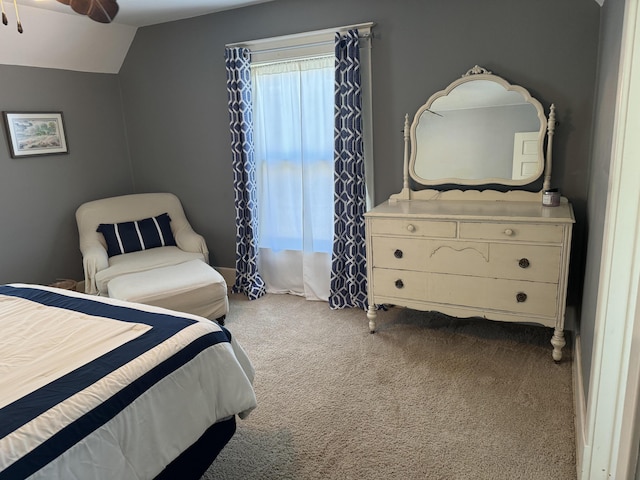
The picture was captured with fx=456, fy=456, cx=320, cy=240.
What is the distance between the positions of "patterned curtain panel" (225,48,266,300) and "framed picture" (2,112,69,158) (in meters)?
1.51

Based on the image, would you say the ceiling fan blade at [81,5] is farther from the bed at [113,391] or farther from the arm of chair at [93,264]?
the arm of chair at [93,264]

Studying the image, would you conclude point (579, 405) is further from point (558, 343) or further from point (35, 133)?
point (35, 133)

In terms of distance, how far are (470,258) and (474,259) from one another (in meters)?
0.02

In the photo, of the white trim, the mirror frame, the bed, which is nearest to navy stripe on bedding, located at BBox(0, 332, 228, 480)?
the bed

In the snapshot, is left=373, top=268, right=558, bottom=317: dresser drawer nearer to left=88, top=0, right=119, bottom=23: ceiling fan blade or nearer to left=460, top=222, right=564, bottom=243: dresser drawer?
left=460, top=222, right=564, bottom=243: dresser drawer

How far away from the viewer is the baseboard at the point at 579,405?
5.85ft

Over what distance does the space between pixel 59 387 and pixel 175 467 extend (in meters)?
0.48

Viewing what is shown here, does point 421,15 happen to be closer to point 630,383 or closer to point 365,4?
point 365,4

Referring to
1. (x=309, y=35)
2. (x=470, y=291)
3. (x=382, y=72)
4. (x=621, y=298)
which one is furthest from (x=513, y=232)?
(x=309, y=35)

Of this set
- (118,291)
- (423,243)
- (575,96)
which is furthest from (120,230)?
(575,96)

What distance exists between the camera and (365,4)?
319cm

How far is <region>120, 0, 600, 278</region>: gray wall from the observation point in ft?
9.05

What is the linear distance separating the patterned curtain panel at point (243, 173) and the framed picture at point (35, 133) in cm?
151

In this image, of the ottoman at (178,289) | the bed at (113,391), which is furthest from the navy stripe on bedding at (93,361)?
the ottoman at (178,289)
